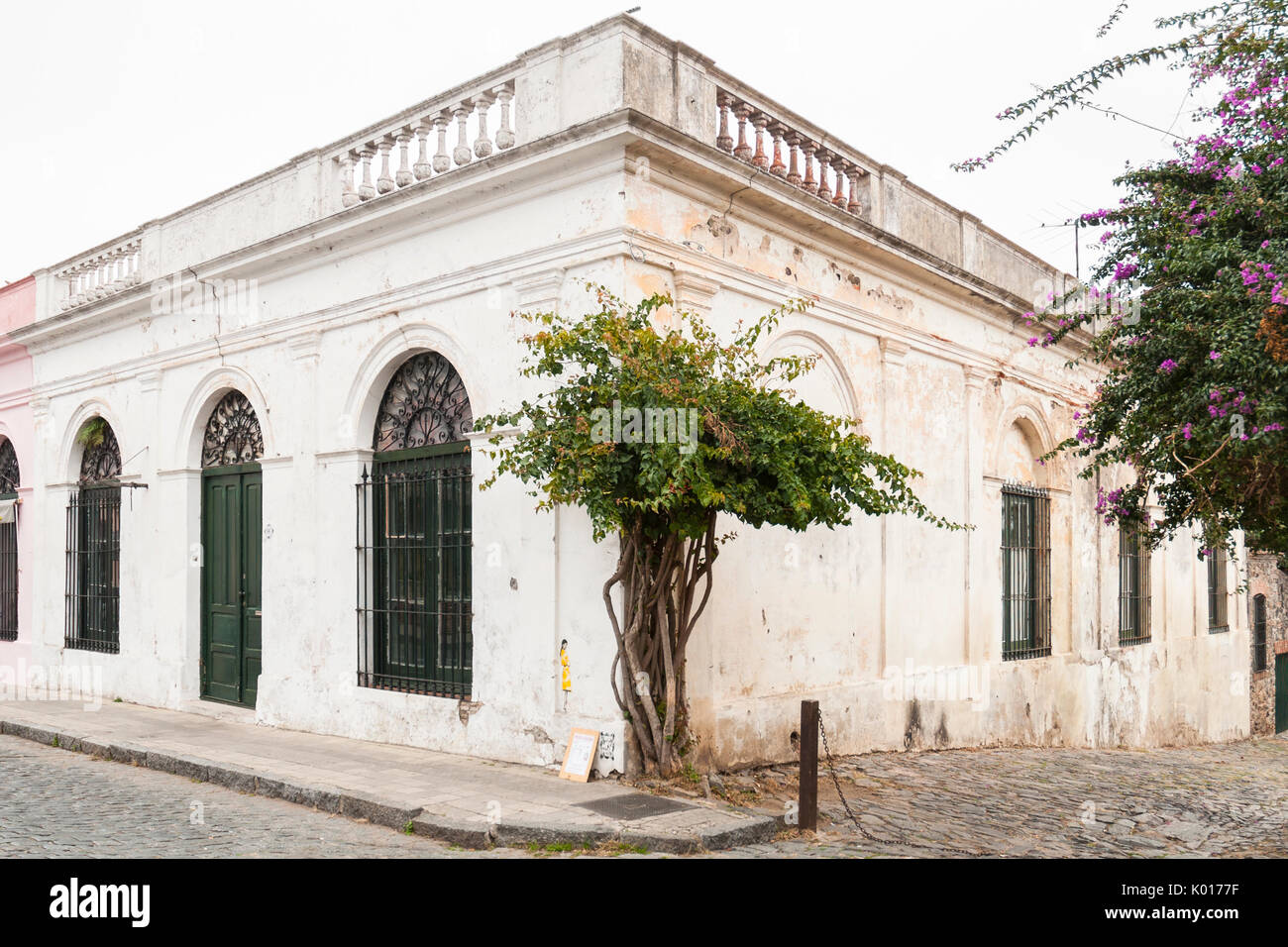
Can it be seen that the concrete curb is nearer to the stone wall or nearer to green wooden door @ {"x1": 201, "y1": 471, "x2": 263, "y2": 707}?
green wooden door @ {"x1": 201, "y1": 471, "x2": 263, "y2": 707}

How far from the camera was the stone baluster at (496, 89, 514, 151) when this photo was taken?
8.42 metres

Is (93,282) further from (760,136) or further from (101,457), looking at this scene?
(760,136)

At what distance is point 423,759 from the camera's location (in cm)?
834

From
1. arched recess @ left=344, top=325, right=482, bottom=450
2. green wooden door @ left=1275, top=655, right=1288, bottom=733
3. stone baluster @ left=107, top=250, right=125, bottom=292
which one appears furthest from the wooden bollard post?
green wooden door @ left=1275, top=655, right=1288, bottom=733

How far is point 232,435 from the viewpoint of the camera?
11289 millimetres

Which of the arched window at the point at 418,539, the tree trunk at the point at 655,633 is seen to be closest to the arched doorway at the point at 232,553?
the arched window at the point at 418,539

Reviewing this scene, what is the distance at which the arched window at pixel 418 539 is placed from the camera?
8.83 metres

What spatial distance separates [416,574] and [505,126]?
3542mm

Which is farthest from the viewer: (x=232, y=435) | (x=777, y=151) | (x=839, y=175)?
(x=232, y=435)

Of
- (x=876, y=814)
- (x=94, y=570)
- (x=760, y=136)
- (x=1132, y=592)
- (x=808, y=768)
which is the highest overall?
(x=760, y=136)

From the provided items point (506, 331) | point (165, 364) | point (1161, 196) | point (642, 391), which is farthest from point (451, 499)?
point (1161, 196)

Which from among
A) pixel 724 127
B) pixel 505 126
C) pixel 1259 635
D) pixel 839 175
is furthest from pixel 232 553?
pixel 1259 635

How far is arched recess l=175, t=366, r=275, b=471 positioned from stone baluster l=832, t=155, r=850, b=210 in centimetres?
547
